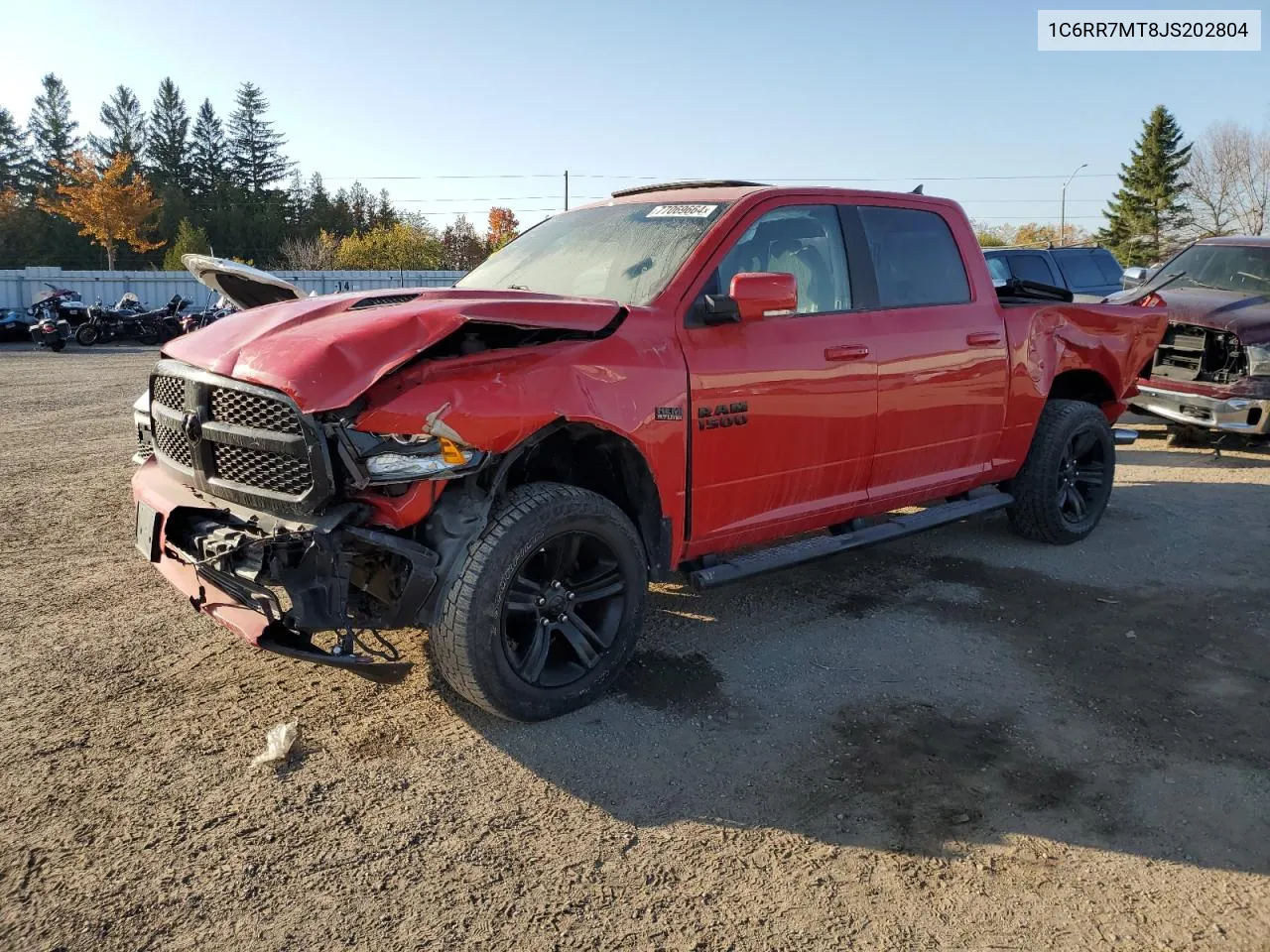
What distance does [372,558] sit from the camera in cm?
315

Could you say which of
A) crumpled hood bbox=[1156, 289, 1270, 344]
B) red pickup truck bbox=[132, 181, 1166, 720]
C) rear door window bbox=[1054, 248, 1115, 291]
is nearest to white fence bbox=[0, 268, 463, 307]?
rear door window bbox=[1054, 248, 1115, 291]

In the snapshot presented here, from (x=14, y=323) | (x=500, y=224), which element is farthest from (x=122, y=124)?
(x=14, y=323)

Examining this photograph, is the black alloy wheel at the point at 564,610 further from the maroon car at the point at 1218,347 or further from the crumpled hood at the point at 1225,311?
the crumpled hood at the point at 1225,311

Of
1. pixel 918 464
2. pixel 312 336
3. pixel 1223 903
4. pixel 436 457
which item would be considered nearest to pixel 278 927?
pixel 436 457

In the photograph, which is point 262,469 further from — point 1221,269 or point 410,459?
point 1221,269

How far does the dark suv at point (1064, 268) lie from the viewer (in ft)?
42.8

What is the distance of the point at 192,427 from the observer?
3.32m

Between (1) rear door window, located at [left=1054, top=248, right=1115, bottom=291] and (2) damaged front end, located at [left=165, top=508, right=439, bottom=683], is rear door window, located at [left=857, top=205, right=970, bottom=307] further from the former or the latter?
(1) rear door window, located at [left=1054, top=248, right=1115, bottom=291]

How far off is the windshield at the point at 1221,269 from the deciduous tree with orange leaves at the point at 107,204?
52.6 m

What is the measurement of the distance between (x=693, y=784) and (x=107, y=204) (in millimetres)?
55693

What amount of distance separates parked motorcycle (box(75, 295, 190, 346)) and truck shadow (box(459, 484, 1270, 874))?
2418cm

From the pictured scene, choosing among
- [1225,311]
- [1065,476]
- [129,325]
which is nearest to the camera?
[1065,476]

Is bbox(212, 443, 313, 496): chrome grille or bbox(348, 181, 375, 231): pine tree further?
bbox(348, 181, 375, 231): pine tree

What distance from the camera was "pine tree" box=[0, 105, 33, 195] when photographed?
63.9 metres
